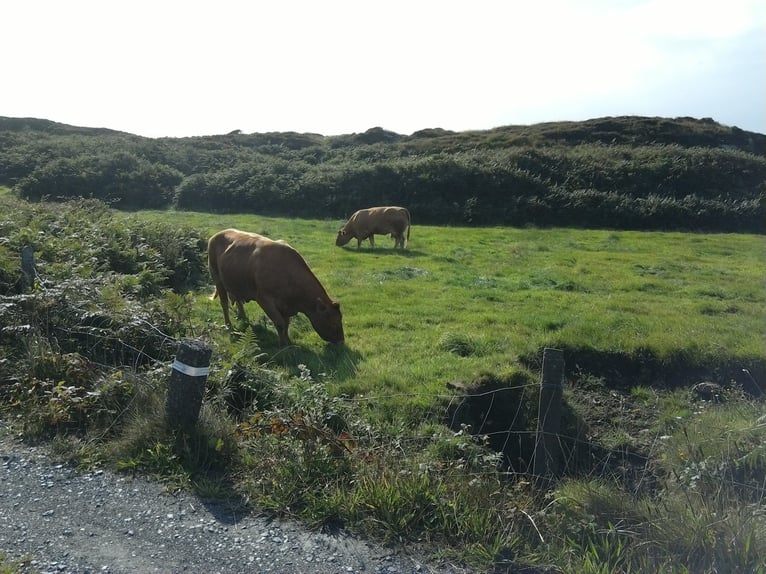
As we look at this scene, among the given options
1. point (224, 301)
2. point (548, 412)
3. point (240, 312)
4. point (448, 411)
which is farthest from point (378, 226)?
point (548, 412)

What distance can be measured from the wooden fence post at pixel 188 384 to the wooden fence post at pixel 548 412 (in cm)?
299

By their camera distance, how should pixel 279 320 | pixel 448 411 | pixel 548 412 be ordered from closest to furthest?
pixel 548 412
pixel 448 411
pixel 279 320

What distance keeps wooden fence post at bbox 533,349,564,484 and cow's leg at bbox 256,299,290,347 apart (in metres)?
5.33

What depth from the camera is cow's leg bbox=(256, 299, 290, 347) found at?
980cm

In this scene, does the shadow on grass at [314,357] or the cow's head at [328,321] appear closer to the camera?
the shadow on grass at [314,357]

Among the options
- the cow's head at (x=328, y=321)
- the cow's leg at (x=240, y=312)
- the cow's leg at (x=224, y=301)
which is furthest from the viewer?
the cow's leg at (x=240, y=312)

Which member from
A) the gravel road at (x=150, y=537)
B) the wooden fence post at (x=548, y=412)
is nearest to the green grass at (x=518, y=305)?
the wooden fence post at (x=548, y=412)

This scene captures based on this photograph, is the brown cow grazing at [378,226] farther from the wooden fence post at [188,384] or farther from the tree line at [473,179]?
the wooden fence post at [188,384]

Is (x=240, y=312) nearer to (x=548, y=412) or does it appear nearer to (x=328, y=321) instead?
(x=328, y=321)

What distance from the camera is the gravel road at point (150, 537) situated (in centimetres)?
408

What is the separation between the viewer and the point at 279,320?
9.87 m

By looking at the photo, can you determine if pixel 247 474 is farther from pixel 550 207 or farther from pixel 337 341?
pixel 550 207

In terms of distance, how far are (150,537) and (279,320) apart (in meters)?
5.63

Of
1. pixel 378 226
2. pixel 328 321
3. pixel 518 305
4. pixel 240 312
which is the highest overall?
pixel 378 226
